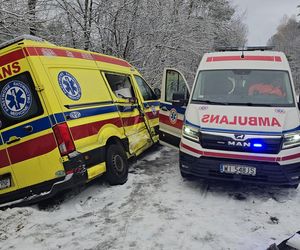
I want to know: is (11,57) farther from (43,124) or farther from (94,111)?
(94,111)

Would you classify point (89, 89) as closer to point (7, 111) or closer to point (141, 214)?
point (7, 111)

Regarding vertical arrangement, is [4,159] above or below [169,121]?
above

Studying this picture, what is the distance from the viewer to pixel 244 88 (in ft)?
20.9

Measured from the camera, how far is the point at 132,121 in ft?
24.0

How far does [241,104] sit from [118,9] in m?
8.41

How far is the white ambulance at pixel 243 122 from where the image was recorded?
5438mm

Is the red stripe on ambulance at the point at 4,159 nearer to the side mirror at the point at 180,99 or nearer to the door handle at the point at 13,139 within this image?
the door handle at the point at 13,139

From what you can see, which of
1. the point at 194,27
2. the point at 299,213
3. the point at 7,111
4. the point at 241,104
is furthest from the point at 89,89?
the point at 194,27

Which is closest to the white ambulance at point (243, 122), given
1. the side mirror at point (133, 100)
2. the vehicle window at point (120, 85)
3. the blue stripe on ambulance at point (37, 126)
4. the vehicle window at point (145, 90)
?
the side mirror at point (133, 100)

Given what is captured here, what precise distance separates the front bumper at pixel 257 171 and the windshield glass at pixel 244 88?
3.58 ft

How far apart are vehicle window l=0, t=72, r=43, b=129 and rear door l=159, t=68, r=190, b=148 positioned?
305 centimetres

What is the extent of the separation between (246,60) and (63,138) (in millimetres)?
3695

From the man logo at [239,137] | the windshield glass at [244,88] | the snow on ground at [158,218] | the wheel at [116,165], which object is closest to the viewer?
the snow on ground at [158,218]

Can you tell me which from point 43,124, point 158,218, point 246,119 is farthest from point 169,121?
point 43,124
